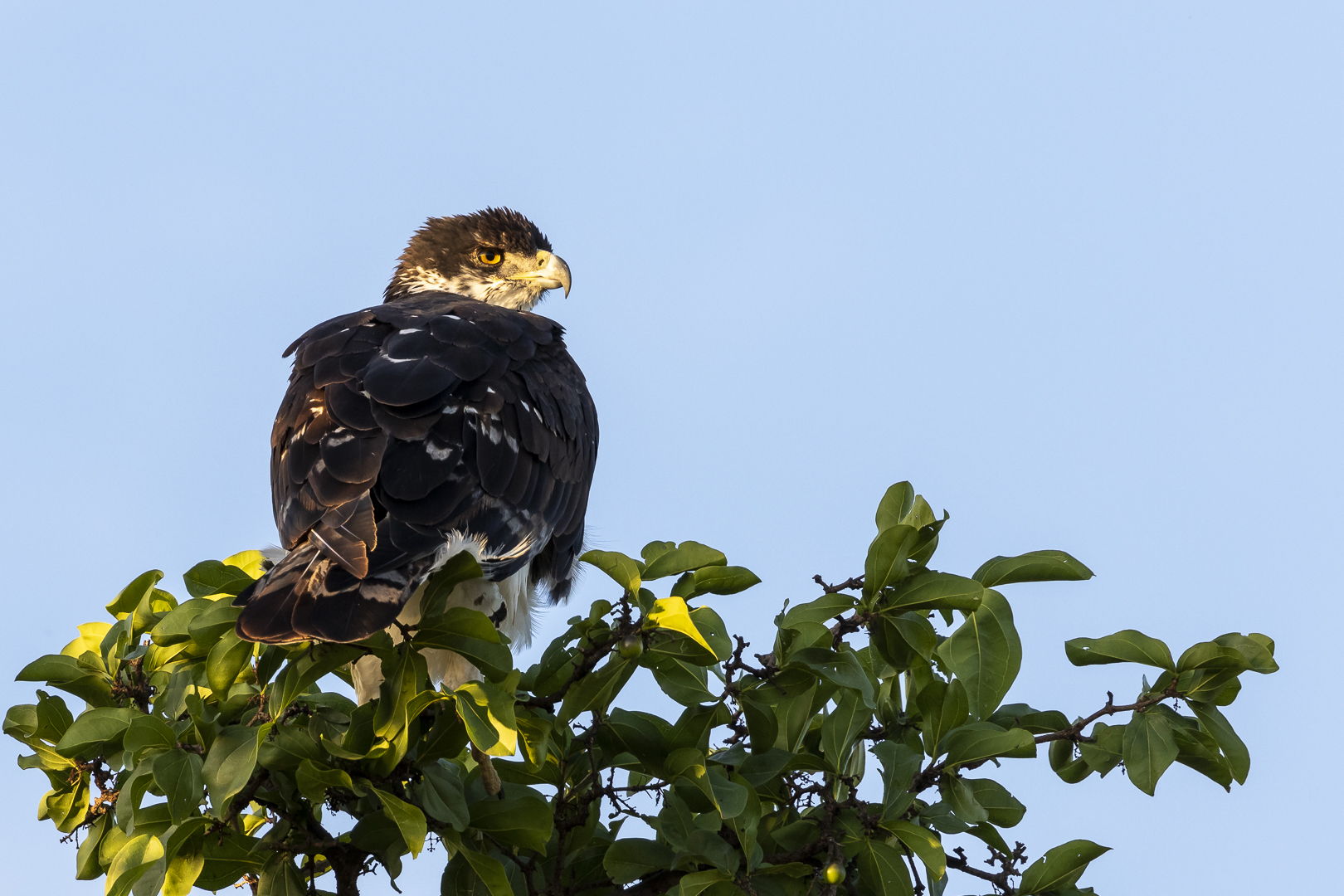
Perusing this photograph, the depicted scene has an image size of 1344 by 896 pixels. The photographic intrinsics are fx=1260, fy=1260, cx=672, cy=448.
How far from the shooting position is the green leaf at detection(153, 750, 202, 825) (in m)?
2.94

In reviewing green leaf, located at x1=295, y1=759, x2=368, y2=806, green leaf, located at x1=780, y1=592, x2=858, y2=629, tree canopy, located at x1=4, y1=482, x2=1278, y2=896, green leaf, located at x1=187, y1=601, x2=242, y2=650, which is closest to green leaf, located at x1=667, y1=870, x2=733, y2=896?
tree canopy, located at x1=4, y1=482, x2=1278, y2=896

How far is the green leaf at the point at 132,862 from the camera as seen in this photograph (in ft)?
10.1

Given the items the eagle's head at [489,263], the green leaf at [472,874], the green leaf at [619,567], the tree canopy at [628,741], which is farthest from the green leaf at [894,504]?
the eagle's head at [489,263]

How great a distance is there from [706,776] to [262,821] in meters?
1.52

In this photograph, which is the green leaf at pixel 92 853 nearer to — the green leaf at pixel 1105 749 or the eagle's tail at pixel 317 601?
the eagle's tail at pixel 317 601

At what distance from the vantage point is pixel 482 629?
303cm

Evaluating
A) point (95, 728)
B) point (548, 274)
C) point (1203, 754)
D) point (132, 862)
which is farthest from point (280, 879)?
point (548, 274)

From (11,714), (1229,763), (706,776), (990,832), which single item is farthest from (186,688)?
(1229,763)

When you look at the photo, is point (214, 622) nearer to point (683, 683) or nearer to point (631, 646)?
point (631, 646)

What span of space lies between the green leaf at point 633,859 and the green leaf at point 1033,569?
108 cm

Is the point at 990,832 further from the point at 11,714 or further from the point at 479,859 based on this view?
the point at 11,714

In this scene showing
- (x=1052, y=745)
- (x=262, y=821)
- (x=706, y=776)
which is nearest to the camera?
(x=706, y=776)

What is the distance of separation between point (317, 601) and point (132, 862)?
82 centimetres

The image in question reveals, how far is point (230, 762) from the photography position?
9.60 ft
